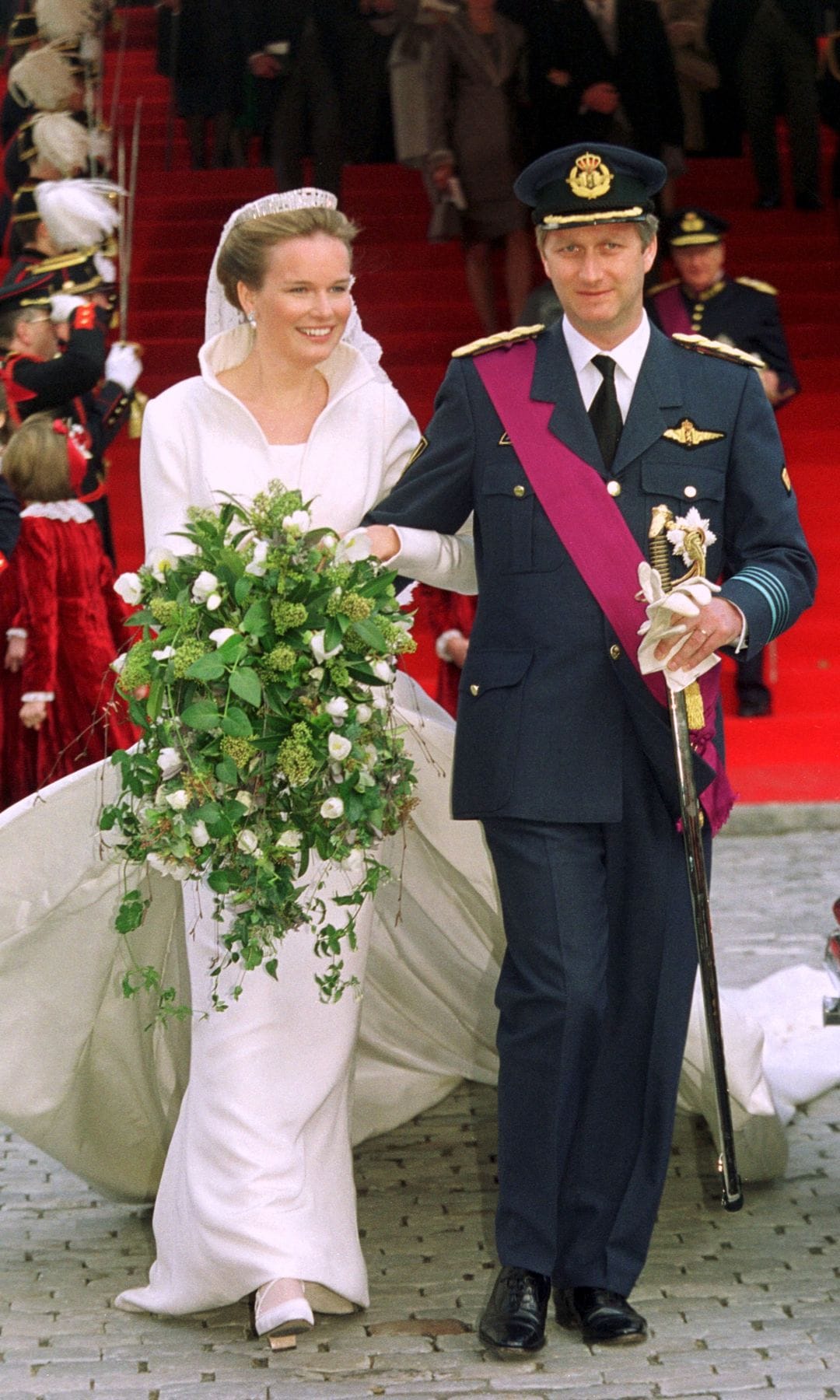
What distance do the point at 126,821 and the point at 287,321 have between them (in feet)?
3.28

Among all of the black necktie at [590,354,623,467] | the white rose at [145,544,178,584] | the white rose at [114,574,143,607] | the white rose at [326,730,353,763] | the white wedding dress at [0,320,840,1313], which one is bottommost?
the white wedding dress at [0,320,840,1313]

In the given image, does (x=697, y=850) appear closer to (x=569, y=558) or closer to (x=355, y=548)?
(x=569, y=558)

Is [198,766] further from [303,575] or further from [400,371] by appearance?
[400,371]

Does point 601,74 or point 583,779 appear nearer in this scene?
point 583,779

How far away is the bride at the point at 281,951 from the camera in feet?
13.0

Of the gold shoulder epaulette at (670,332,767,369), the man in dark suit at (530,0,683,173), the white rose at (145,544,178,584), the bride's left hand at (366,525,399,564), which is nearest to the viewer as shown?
the white rose at (145,544,178,584)

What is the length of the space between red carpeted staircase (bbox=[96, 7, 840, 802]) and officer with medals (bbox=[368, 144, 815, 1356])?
5.72m

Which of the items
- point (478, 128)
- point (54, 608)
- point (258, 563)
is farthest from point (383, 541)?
point (478, 128)

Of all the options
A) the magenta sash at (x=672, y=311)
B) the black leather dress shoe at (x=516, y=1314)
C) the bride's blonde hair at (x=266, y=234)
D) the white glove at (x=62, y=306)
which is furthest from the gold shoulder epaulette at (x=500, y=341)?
the white glove at (x=62, y=306)

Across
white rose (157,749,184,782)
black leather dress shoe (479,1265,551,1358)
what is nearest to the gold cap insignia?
white rose (157,749,184,782)

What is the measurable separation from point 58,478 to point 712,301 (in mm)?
2707

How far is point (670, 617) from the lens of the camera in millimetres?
3570

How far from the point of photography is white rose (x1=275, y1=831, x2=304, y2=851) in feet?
12.1

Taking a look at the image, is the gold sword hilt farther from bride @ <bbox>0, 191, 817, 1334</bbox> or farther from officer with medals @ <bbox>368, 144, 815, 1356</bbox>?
bride @ <bbox>0, 191, 817, 1334</bbox>
